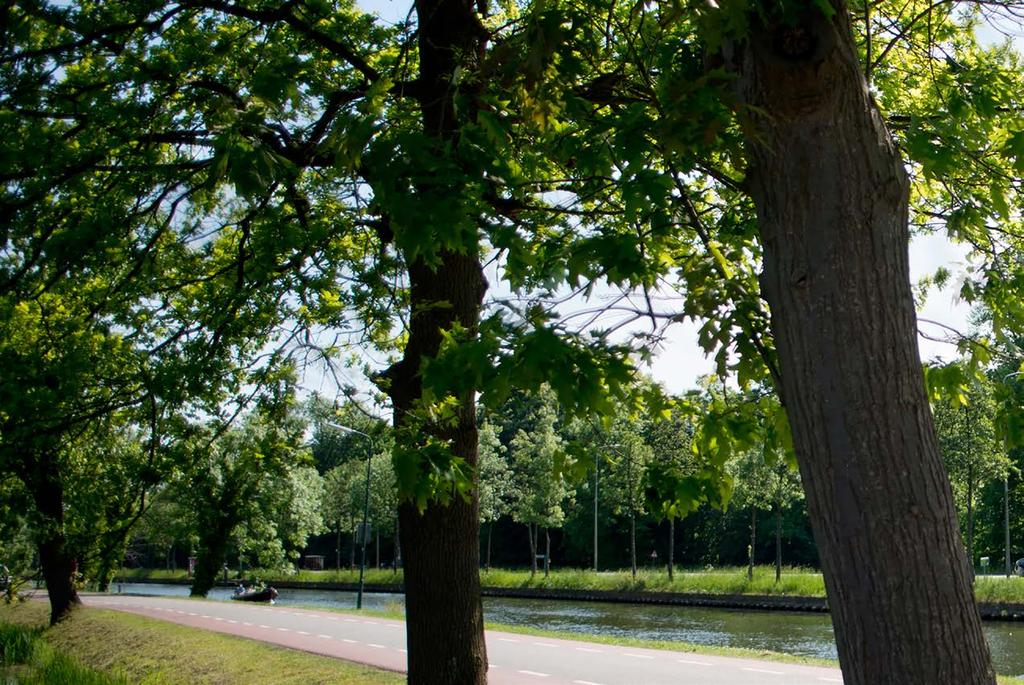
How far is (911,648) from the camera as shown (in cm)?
261

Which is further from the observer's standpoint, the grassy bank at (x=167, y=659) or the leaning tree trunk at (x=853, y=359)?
the grassy bank at (x=167, y=659)

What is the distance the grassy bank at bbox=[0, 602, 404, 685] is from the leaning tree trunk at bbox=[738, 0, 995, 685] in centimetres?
1049

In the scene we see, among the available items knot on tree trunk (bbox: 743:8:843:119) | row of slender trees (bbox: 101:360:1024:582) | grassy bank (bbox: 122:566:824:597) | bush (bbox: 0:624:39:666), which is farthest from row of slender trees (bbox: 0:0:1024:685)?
grassy bank (bbox: 122:566:824:597)

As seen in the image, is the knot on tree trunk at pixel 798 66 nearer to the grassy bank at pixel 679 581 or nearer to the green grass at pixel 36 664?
the green grass at pixel 36 664

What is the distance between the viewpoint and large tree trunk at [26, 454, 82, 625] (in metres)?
16.3

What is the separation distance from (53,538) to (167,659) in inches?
142

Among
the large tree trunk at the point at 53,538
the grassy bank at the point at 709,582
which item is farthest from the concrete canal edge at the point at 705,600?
the large tree trunk at the point at 53,538

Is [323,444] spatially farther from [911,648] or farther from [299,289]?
[911,648]

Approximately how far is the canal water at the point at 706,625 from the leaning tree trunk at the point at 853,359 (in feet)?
59.2

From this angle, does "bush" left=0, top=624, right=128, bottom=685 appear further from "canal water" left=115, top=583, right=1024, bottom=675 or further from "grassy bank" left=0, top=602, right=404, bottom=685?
"canal water" left=115, top=583, right=1024, bottom=675

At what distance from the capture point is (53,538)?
1820cm

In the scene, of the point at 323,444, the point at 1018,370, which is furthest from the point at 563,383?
the point at 323,444

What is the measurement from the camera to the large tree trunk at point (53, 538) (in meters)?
16.3

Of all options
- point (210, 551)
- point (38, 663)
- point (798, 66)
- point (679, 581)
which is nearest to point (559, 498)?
point (679, 581)
